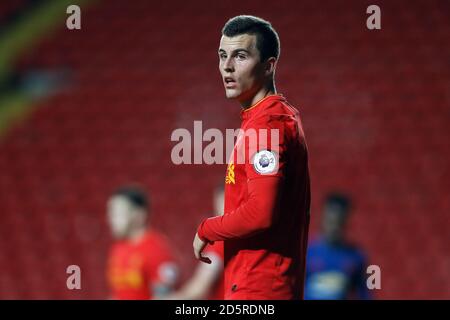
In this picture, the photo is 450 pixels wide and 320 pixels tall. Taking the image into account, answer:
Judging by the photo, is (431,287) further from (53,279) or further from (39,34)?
(39,34)

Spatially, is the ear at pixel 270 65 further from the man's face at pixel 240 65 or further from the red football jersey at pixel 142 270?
the red football jersey at pixel 142 270

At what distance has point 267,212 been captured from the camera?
2150 mm

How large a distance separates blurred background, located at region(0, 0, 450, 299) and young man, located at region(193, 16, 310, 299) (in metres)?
4.30

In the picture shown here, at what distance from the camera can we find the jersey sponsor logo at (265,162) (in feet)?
7.13

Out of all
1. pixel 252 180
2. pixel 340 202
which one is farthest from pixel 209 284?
pixel 252 180

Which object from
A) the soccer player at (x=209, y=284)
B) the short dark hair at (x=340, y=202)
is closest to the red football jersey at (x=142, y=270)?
the soccer player at (x=209, y=284)

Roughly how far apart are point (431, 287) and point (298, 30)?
248 cm

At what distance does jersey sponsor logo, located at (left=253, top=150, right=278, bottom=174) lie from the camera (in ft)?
7.13

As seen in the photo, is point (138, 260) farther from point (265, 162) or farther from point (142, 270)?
point (265, 162)

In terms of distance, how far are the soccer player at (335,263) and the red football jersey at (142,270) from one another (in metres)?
0.90

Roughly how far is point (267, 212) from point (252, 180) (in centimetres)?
10

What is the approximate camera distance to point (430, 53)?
7.23 metres

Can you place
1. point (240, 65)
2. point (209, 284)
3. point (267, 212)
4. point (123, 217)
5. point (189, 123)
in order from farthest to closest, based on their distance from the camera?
point (189, 123) → point (123, 217) → point (209, 284) → point (240, 65) → point (267, 212)
